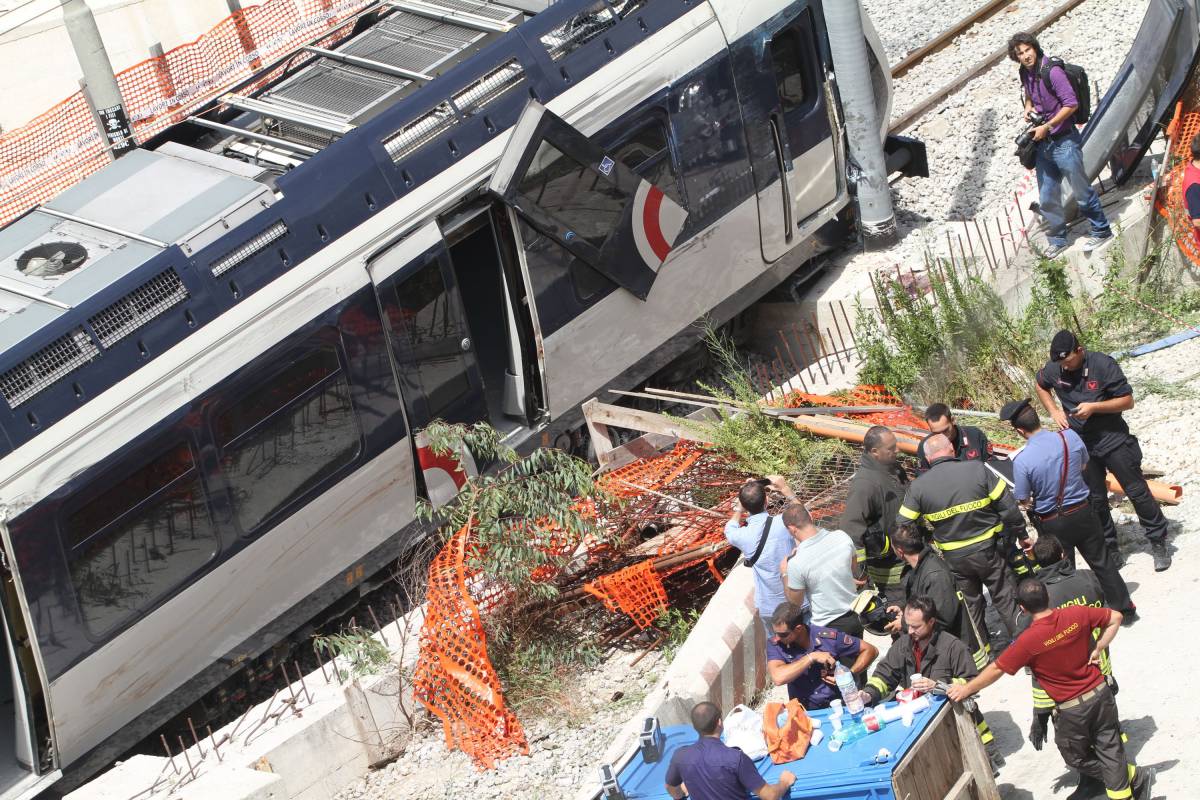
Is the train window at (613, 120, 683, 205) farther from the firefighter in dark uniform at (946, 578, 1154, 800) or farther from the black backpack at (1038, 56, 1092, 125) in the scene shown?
the firefighter in dark uniform at (946, 578, 1154, 800)

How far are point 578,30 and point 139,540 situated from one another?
4.77 m

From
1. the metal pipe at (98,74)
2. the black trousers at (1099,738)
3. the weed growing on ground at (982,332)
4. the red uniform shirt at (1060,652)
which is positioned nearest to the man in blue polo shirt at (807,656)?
the red uniform shirt at (1060,652)

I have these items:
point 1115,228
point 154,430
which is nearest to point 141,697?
point 154,430

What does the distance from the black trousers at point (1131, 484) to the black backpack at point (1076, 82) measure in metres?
4.13

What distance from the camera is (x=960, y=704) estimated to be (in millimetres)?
6609

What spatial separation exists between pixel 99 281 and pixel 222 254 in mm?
738

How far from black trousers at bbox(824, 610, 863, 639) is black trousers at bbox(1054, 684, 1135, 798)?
1147 millimetres

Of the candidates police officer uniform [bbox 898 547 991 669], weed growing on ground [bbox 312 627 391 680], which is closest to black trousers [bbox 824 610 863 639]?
police officer uniform [bbox 898 547 991 669]

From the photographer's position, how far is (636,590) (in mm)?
9305

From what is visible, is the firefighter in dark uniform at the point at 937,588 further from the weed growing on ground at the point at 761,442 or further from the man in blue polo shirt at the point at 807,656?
the weed growing on ground at the point at 761,442

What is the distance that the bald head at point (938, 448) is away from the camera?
7.80 metres

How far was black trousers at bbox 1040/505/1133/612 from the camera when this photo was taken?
26.1ft

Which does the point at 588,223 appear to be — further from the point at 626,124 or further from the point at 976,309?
the point at 976,309

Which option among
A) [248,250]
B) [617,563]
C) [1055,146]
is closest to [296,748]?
[617,563]
